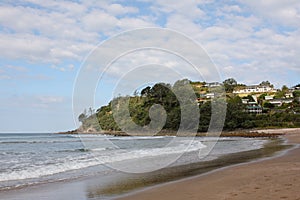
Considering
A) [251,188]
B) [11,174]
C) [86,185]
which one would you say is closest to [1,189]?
[86,185]

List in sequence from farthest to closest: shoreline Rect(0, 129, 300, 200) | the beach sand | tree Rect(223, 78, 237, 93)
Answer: tree Rect(223, 78, 237, 93) → shoreline Rect(0, 129, 300, 200) → the beach sand

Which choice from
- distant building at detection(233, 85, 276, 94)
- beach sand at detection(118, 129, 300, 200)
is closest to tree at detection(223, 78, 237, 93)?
distant building at detection(233, 85, 276, 94)

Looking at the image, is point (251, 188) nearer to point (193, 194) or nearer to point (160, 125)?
point (193, 194)

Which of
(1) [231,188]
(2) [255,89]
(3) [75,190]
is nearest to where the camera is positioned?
(1) [231,188]

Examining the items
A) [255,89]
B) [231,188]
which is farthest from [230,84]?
[231,188]

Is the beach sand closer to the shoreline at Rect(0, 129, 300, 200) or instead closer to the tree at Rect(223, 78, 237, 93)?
the shoreline at Rect(0, 129, 300, 200)

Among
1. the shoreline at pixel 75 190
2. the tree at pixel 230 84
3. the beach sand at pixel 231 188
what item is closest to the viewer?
the beach sand at pixel 231 188

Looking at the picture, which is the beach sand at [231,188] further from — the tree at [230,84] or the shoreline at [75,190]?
the tree at [230,84]

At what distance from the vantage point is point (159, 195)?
8883 millimetres

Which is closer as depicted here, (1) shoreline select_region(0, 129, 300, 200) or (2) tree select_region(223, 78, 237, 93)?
(1) shoreline select_region(0, 129, 300, 200)

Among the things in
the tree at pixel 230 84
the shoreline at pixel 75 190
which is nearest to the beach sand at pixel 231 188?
the shoreline at pixel 75 190

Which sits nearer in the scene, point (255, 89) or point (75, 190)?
point (75, 190)

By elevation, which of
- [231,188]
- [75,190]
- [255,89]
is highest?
[255,89]

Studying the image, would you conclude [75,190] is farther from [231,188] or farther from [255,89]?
[255,89]
